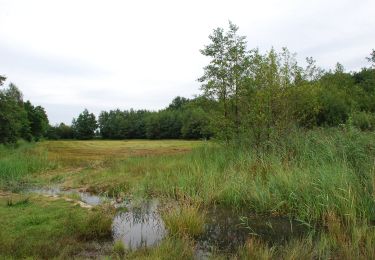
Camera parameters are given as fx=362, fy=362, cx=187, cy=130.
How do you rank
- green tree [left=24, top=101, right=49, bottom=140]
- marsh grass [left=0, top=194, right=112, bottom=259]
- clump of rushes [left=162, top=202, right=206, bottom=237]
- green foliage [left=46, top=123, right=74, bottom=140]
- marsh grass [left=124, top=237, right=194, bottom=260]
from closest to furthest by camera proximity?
marsh grass [left=124, top=237, right=194, bottom=260], marsh grass [left=0, top=194, right=112, bottom=259], clump of rushes [left=162, top=202, right=206, bottom=237], green tree [left=24, top=101, right=49, bottom=140], green foliage [left=46, top=123, right=74, bottom=140]

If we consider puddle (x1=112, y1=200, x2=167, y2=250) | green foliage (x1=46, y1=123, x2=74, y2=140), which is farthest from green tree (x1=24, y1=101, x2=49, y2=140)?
puddle (x1=112, y1=200, x2=167, y2=250)

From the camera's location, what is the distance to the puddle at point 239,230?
21.3 ft

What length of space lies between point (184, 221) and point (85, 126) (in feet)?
281

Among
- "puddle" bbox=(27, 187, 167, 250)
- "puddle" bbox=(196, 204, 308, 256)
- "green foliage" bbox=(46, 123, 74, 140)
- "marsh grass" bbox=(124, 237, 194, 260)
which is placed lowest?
"puddle" bbox=(196, 204, 308, 256)

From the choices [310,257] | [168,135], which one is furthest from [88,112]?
[310,257]

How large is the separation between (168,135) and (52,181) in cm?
6399

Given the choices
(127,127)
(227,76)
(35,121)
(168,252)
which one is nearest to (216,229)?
(168,252)

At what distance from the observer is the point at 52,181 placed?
16047 mm

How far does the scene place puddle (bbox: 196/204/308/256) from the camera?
6.48m

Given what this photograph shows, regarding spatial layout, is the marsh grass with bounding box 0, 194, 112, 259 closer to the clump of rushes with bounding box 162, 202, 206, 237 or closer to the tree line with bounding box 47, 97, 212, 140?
the clump of rushes with bounding box 162, 202, 206, 237

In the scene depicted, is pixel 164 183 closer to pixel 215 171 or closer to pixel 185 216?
pixel 215 171

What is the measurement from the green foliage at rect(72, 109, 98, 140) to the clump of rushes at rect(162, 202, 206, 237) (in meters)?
84.5

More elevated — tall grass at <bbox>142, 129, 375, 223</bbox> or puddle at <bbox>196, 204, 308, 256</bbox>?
tall grass at <bbox>142, 129, 375, 223</bbox>

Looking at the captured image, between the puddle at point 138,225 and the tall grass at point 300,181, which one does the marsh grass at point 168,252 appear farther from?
the tall grass at point 300,181
